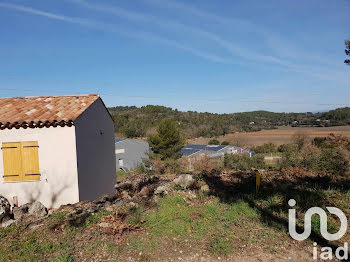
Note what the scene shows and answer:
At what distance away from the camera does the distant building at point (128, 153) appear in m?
31.2

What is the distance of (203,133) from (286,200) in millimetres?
55769

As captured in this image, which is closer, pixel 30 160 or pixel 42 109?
pixel 30 160

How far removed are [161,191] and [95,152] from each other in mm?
3207

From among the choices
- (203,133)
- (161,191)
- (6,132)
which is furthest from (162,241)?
(203,133)

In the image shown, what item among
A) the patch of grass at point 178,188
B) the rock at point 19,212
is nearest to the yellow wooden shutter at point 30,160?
the rock at point 19,212

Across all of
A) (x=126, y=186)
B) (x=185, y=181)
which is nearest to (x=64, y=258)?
(x=185, y=181)

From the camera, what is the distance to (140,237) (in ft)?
15.7

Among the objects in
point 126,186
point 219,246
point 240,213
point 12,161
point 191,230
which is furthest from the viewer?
point 126,186

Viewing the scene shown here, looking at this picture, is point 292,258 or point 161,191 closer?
point 292,258

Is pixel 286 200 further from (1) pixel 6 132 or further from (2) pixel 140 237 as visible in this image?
(1) pixel 6 132

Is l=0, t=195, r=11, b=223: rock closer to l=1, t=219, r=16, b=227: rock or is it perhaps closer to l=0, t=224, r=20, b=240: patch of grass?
l=1, t=219, r=16, b=227: rock

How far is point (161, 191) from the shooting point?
24.3 feet

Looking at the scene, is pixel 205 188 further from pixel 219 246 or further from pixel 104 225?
pixel 104 225

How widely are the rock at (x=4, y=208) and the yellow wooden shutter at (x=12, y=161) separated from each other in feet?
2.04
